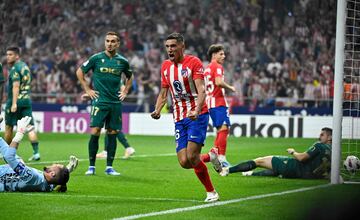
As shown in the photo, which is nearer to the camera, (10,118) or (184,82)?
(184,82)

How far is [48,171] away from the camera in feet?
33.2

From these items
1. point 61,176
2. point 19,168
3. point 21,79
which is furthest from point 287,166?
point 21,79

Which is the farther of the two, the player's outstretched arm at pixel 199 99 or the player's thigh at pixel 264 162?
the player's thigh at pixel 264 162

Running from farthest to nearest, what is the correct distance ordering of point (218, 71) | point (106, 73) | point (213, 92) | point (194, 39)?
1. point (194, 39)
2. point (213, 92)
3. point (218, 71)
4. point (106, 73)

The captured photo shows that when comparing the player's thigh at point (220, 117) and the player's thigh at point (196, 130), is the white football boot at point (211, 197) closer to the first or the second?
the player's thigh at point (196, 130)

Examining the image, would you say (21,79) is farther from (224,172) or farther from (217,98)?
(224,172)

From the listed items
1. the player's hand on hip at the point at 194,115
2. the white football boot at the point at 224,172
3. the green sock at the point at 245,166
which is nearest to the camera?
the player's hand on hip at the point at 194,115

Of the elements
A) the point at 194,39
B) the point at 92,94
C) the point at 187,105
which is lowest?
the point at 187,105

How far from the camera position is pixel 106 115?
13.7 meters

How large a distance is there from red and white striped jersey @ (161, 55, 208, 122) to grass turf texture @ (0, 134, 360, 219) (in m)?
1.20

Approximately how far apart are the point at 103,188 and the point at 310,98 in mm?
19542

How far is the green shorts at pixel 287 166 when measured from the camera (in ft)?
Answer: 42.6

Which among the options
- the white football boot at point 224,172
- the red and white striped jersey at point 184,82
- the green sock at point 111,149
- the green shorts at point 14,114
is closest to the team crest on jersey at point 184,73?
the red and white striped jersey at point 184,82

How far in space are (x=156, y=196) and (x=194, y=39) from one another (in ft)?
A: 78.5
